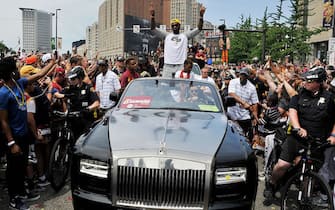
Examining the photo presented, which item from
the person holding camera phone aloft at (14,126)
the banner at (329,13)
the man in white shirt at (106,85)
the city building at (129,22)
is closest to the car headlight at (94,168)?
the person holding camera phone aloft at (14,126)

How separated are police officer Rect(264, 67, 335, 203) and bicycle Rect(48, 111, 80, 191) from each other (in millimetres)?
3360

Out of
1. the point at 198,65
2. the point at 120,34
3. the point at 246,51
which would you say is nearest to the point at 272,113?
the point at 198,65

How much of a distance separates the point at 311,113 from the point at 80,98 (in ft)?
12.6

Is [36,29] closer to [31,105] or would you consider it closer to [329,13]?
[329,13]

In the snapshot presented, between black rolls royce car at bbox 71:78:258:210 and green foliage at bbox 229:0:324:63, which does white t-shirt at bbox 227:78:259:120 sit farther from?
green foliage at bbox 229:0:324:63

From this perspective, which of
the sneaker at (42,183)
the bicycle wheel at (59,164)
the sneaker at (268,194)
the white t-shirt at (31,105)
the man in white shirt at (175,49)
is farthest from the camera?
the man in white shirt at (175,49)

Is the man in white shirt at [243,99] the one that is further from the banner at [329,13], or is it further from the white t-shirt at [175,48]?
the banner at [329,13]

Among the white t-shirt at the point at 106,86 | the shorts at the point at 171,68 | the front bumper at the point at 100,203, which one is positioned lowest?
the front bumper at the point at 100,203

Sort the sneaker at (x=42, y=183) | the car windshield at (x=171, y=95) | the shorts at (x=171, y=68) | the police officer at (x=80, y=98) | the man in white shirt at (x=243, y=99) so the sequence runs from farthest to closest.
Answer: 1. the shorts at (x=171, y=68)
2. the man in white shirt at (x=243, y=99)
3. the police officer at (x=80, y=98)
4. the sneaker at (x=42, y=183)
5. the car windshield at (x=171, y=95)

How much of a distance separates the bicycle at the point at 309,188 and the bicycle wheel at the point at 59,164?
131 inches

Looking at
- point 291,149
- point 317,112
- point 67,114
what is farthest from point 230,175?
point 67,114

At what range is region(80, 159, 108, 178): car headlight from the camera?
3832 mm

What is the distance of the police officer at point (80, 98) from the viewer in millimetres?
6785

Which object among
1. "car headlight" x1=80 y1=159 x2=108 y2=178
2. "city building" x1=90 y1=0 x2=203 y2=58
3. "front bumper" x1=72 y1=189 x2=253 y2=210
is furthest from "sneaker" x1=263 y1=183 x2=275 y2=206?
"city building" x1=90 y1=0 x2=203 y2=58
